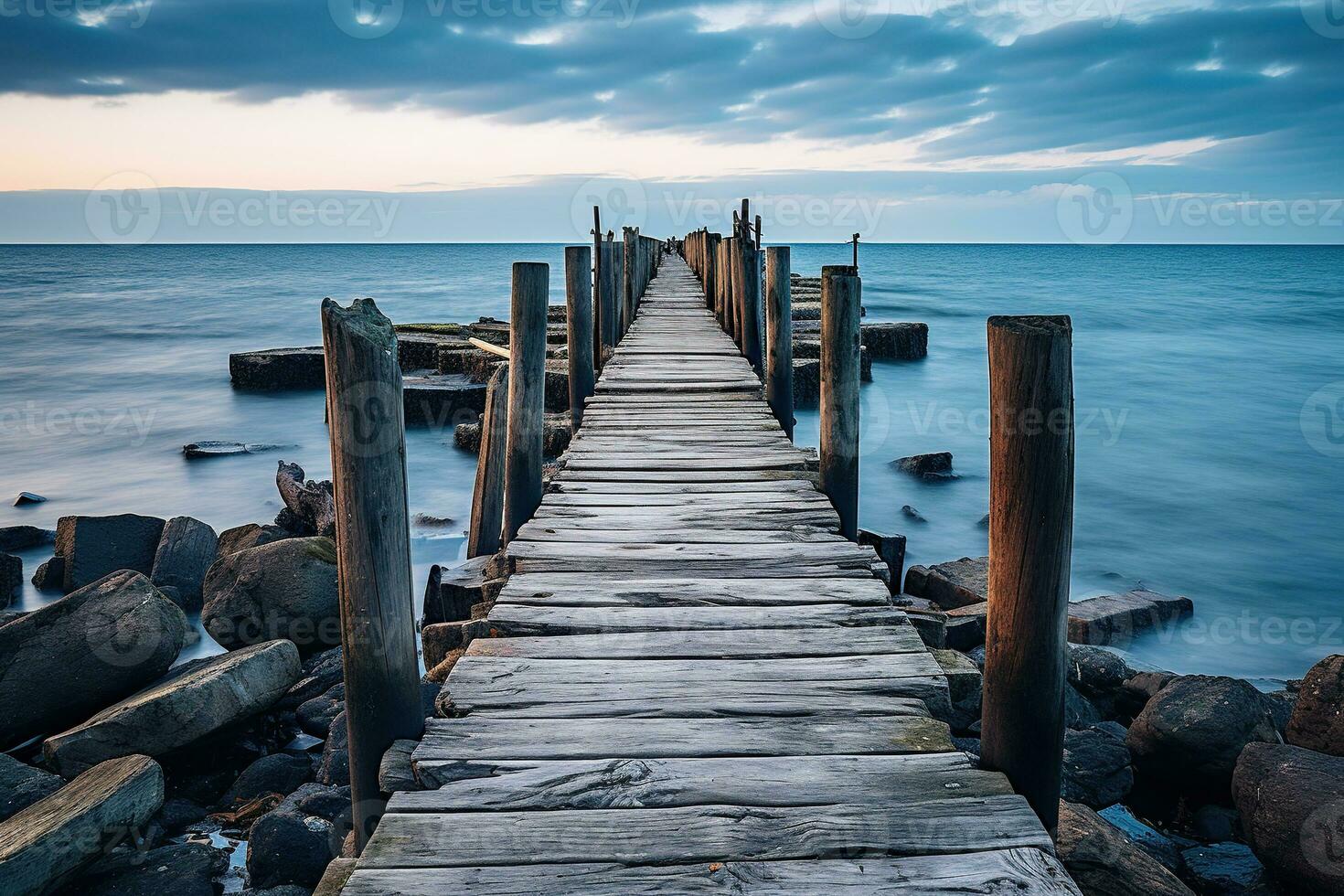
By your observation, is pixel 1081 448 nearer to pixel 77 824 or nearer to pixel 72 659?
pixel 72 659

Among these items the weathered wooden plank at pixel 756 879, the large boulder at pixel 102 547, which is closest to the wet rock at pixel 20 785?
the weathered wooden plank at pixel 756 879

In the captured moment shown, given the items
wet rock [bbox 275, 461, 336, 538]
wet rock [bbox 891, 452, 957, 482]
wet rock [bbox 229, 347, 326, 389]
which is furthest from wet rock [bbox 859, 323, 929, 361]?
wet rock [bbox 275, 461, 336, 538]

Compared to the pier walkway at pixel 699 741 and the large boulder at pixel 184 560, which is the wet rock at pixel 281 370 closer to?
the large boulder at pixel 184 560

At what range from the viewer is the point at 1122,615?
730cm

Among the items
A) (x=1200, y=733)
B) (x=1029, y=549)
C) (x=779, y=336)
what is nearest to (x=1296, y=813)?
→ (x=1200, y=733)

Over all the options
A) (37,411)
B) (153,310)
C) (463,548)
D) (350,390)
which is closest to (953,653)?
(350,390)

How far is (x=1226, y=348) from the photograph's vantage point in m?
27.9

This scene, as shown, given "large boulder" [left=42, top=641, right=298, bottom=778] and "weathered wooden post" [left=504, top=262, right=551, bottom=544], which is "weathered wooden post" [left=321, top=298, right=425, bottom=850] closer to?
"large boulder" [left=42, top=641, right=298, bottom=778]

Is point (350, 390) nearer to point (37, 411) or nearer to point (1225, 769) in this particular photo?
point (1225, 769)

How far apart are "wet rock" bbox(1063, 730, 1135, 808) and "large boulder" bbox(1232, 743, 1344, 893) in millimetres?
651

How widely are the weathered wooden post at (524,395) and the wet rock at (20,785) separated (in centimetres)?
262

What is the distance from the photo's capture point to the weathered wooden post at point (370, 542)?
2.56 m

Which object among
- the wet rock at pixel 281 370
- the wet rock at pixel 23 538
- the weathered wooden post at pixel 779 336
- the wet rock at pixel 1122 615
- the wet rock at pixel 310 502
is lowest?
the wet rock at pixel 1122 615

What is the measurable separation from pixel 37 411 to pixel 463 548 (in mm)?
13609
